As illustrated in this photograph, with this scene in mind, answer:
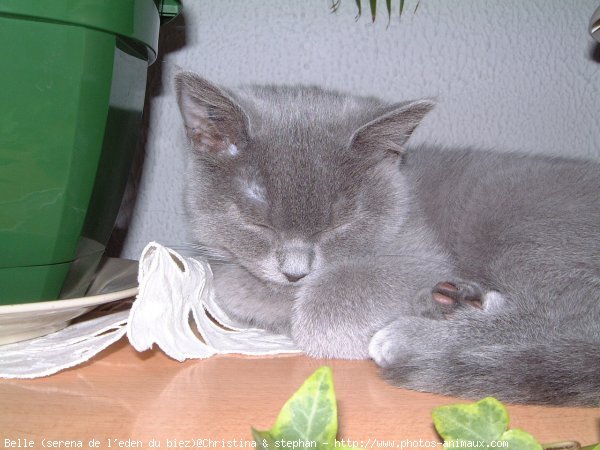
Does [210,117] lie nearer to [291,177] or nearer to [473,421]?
[291,177]

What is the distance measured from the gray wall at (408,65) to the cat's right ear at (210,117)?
1.34 ft

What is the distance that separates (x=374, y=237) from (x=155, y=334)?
1.26 ft

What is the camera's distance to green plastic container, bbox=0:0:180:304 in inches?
25.0

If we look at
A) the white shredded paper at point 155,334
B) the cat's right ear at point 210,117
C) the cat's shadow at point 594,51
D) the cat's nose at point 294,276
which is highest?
the cat's shadow at point 594,51

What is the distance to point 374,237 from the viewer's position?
3.06ft

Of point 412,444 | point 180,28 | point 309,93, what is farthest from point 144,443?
point 180,28

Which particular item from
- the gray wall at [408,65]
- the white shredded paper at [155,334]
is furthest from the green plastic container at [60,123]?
the gray wall at [408,65]

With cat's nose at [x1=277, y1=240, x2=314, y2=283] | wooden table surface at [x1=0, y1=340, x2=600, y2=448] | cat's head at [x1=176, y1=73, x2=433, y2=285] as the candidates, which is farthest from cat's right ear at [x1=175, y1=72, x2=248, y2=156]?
wooden table surface at [x1=0, y1=340, x2=600, y2=448]

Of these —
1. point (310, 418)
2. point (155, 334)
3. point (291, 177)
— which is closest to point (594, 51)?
point (291, 177)

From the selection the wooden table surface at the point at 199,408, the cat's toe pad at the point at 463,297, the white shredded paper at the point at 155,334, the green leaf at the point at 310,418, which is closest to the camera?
the green leaf at the point at 310,418

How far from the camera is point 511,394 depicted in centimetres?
64

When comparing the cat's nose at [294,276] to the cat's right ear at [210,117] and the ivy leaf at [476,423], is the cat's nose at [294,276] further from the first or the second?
the ivy leaf at [476,423]

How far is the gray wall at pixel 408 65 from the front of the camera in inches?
52.4

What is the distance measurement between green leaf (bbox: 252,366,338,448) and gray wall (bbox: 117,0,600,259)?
1015 mm
